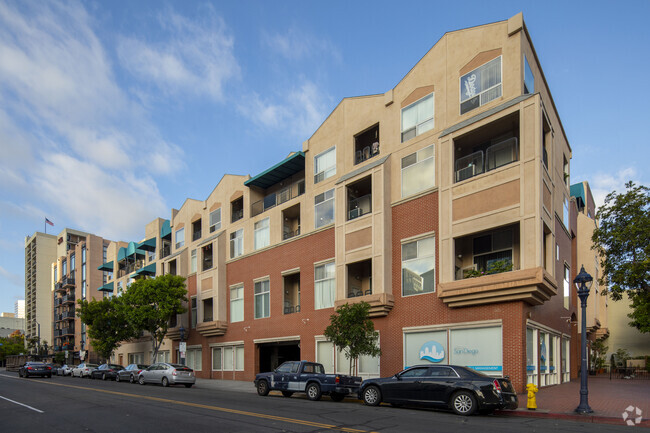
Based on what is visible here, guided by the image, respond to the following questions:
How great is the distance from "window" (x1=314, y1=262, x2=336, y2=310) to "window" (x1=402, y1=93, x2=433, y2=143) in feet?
26.6

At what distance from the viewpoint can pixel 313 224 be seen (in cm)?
2839

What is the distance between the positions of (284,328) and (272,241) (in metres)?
5.63

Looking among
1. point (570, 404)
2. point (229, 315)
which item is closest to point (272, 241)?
point (229, 315)

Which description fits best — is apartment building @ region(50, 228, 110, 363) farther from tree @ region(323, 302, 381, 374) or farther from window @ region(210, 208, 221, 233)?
tree @ region(323, 302, 381, 374)

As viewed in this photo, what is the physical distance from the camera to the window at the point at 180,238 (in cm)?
4284

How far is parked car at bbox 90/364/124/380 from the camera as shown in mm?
35250

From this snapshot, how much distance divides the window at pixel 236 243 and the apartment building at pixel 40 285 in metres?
95.9

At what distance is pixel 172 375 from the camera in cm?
2683

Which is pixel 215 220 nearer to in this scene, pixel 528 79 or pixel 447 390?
pixel 528 79

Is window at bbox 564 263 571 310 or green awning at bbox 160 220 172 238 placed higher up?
green awning at bbox 160 220 172 238

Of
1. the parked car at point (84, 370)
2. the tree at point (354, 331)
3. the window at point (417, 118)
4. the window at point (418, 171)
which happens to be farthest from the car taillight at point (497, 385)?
the parked car at point (84, 370)

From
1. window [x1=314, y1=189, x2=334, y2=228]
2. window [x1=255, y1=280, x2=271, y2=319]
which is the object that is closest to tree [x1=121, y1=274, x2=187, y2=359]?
window [x1=255, y1=280, x2=271, y2=319]

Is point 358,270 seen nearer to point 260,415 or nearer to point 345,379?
point 345,379

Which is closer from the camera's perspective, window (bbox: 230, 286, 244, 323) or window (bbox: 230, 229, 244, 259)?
window (bbox: 230, 286, 244, 323)
